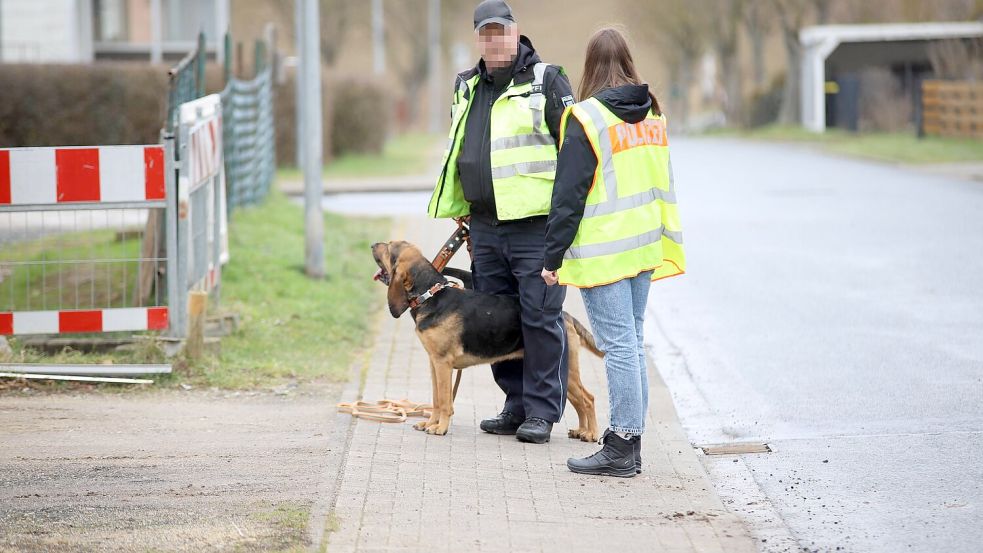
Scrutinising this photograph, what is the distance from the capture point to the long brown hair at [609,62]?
5375mm

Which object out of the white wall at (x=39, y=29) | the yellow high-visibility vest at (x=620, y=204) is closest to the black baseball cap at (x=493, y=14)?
the yellow high-visibility vest at (x=620, y=204)

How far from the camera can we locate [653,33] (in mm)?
64875

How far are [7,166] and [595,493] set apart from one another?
414 cm

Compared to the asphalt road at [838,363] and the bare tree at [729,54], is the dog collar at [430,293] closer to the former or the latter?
the asphalt road at [838,363]

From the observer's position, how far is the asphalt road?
200 inches

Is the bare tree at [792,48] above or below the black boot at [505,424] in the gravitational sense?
above

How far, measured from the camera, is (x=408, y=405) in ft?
22.2

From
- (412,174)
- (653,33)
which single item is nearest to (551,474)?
(412,174)

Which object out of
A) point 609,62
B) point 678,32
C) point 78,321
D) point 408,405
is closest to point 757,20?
point 678,32

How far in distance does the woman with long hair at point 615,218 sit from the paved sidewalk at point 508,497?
277 mm

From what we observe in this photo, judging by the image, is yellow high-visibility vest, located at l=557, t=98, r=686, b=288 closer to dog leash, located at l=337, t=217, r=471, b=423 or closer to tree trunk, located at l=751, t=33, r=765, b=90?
dog leash, located at l=337, t=217, r=471, b=423

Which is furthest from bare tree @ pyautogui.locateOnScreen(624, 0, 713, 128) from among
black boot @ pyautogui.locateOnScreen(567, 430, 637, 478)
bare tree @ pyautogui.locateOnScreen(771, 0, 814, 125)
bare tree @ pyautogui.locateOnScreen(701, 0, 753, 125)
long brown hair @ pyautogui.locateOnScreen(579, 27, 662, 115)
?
black boot @ pyautogui.locateOnScreen(567, 430, 637, 478)

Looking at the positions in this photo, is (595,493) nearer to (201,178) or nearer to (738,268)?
(201,178)

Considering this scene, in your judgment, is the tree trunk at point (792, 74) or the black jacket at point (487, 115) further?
the tree trunk at point (792, 74)
